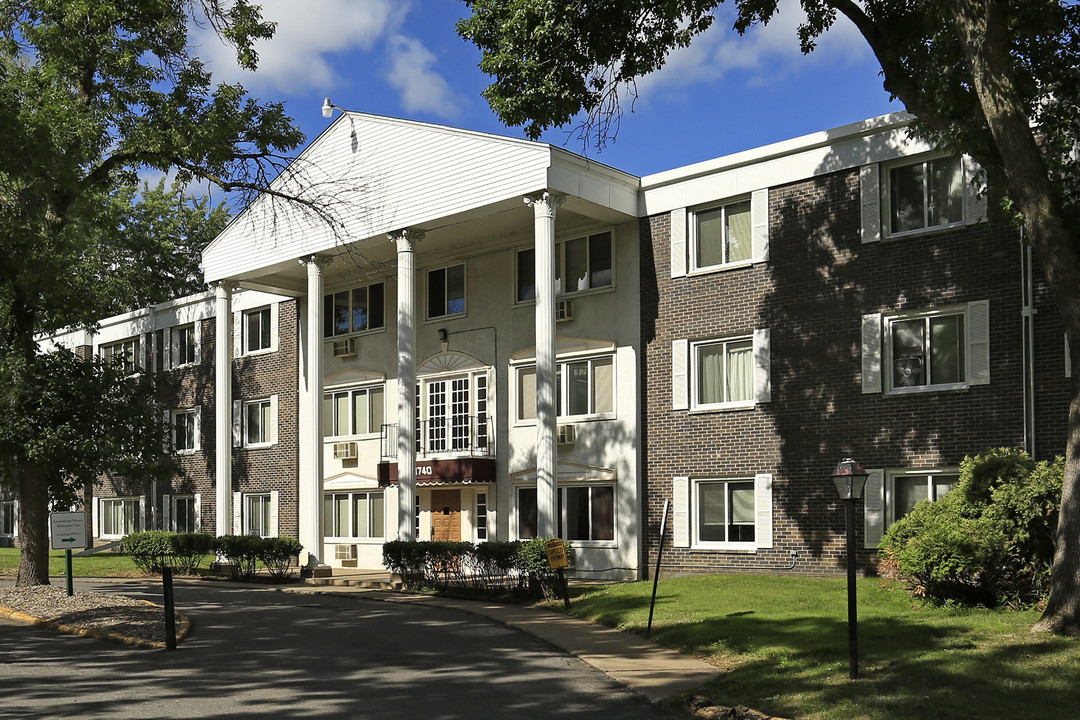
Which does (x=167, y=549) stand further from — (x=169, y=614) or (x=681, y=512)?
(x=169, y=614)

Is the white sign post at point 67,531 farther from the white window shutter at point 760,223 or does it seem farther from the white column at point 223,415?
the white window shutter at point 760,223

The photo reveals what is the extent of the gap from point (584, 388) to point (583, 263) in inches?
122

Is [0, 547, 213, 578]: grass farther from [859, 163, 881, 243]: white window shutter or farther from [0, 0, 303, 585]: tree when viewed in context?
[859, 163, 881, 243]: white window shutter

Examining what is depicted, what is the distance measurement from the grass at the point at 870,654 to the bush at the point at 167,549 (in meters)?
15.3

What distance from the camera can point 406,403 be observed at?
25109 millimetres

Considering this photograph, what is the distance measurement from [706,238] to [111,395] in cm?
1321

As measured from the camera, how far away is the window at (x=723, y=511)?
22.8 meters

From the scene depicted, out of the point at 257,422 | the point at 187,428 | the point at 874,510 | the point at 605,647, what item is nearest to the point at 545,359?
the point at 874,510

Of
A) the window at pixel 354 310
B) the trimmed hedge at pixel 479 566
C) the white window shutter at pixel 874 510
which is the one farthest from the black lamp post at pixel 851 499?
the window at pixel 354 310

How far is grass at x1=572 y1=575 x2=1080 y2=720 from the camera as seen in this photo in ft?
33.0

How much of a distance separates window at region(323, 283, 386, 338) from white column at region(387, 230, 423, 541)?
18.2 ft

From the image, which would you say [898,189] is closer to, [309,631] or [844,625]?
[844,625]

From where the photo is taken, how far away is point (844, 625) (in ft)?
47.5

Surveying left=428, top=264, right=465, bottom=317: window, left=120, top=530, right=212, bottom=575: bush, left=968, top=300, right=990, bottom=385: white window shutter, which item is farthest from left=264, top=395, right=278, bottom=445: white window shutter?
left=968, top=300, right=990, bottom=385: white window shutter
